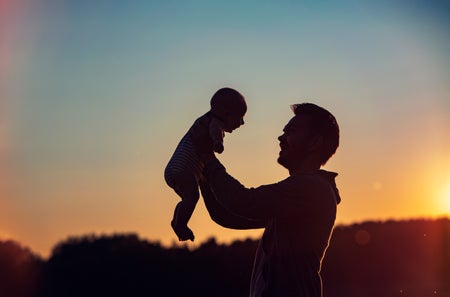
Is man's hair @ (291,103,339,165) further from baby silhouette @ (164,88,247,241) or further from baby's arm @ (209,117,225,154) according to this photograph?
baby's arm @ (209,117,225,154)

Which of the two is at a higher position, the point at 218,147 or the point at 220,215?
the point at 218,147

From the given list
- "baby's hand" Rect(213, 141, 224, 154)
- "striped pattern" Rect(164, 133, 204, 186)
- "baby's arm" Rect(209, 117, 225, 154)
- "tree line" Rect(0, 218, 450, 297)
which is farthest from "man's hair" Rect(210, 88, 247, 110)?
"tree line" Rect(0, 218, 450, 297)

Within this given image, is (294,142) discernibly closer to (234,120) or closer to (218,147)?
(234,120)

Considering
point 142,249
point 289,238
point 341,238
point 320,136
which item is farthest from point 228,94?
point 341,238

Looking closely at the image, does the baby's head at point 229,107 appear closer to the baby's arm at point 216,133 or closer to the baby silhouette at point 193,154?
the baby silhouette at point 193,154

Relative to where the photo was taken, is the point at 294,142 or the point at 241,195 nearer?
the point at 241,195

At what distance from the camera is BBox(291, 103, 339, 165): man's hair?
17.7ft

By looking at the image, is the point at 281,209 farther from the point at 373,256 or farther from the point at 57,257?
the point at 373,256

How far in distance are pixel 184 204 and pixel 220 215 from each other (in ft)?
0.91

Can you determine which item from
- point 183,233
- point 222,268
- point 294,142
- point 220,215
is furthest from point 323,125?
point 222,268

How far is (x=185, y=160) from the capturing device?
5.29m

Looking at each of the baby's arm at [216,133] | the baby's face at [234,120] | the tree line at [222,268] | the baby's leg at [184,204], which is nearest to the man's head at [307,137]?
the baby's face at [234,120]

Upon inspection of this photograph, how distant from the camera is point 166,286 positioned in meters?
22.8

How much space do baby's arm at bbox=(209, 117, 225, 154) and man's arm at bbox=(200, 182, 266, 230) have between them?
51 cm
